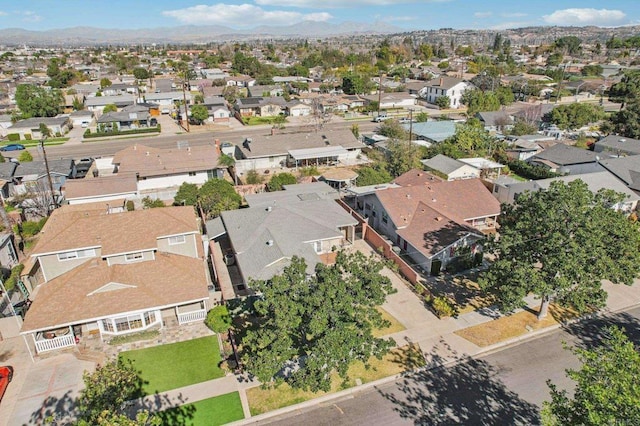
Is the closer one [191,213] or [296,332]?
[296,332]

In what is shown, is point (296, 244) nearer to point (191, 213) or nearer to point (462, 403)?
point (191, 213)

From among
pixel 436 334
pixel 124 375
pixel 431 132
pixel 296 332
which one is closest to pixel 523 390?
pixel 436 334

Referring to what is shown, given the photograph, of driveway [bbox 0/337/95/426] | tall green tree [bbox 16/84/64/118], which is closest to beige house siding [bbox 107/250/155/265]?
driveway [bbox 0/337/95/426]

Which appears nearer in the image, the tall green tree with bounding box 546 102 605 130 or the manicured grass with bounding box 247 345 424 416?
the manicured grass with bounding box 247 345 424 416

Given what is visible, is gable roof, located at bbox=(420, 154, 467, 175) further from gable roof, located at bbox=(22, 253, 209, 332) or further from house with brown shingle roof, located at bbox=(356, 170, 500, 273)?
gable roof, located at bbox=(22, 253, 209, 332)

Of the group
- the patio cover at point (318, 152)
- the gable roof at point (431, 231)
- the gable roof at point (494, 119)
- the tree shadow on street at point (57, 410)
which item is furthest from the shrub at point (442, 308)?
the gable roof at point (494, 119)

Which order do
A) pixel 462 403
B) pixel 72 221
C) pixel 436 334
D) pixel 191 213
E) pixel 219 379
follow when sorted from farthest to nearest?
pixel 191 213 < pixel 72 221 < pixel 436 334 < pixel 219 379 < pixel 462 403
